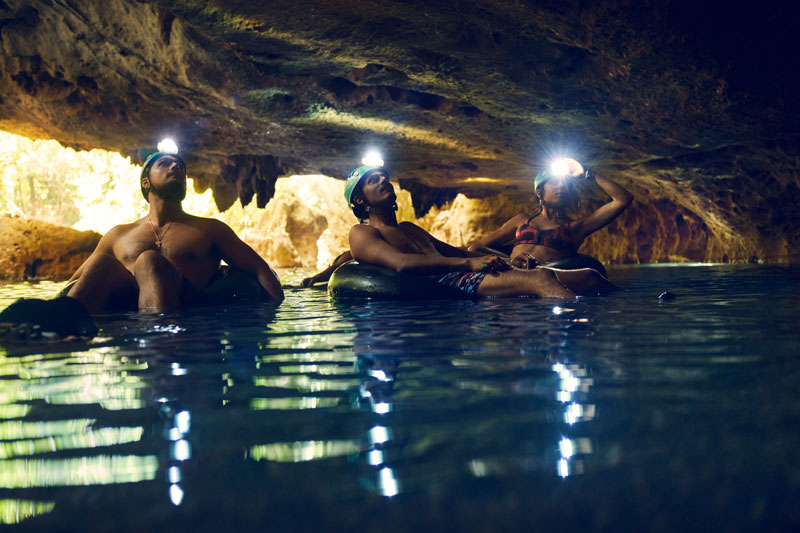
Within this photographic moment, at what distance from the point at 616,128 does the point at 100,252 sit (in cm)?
701

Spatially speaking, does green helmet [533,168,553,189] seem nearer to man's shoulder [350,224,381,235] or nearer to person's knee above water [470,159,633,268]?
person's knee above water [470,159,633,268]

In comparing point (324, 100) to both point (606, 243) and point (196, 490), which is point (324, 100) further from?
point (606, 243)

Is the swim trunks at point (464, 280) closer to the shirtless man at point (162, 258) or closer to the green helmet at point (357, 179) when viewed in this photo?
the green helmet at point (357, 179)

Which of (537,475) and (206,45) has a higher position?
(206,45)

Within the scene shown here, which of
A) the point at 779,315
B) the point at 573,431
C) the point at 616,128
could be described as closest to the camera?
the point at 573,431

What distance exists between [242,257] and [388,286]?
1286 mm

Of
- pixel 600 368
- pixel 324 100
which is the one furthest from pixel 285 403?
pixel 324 100

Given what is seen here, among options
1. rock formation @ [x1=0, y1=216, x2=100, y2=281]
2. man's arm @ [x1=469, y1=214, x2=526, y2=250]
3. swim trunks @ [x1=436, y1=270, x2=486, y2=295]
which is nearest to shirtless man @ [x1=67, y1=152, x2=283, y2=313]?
swim trunks @ [x1=436, y1=270, x2=486, y2=295]

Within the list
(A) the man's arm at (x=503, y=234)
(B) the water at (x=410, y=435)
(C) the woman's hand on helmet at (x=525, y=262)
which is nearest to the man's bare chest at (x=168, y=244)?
(B) the water at (x=410, y=435)

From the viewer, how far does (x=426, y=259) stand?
491 cm

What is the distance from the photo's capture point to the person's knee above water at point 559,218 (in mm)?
6062

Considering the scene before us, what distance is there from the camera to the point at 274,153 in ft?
38.8

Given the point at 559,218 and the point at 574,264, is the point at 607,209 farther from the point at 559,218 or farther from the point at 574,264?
the point at 574,264

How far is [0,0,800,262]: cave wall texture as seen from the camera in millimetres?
5672
